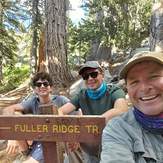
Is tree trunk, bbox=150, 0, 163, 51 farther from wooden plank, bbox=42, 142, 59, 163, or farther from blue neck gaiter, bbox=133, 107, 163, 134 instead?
blue neck gaiter, bbox=133, 107, 163, 134

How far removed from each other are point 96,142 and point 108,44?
13826 mm

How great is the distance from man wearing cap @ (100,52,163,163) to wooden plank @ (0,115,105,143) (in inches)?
28.7

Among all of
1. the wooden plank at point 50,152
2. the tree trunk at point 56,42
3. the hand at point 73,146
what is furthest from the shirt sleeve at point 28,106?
the tree trunk at point 56,42

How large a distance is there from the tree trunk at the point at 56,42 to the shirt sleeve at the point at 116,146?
9006 millimetres

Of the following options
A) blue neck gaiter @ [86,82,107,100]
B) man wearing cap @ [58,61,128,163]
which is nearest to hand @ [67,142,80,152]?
man wearing cap @ [58,61,128,163]

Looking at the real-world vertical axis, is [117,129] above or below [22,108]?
above

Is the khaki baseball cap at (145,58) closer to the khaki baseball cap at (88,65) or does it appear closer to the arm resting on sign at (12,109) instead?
the khaki baseball cap at (88,65)

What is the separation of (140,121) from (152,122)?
74mm

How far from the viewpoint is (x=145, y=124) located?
1.99 meters

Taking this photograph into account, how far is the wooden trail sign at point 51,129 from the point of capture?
2.83 m

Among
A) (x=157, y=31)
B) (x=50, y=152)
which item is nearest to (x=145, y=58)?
(x=50, y=152)

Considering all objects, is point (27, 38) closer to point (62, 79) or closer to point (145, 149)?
point (62, 79)

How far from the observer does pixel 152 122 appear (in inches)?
77.7

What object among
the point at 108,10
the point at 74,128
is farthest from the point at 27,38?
the point at 74,128
